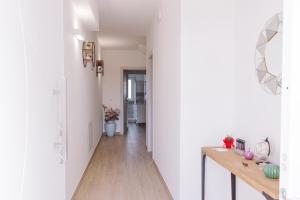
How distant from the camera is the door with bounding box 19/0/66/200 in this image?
46.9 inches

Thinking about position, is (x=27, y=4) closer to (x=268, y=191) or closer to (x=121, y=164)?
(x=268, y=191)

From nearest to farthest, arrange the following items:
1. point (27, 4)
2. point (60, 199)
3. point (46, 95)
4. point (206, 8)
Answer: point (27, 4), point (46, 95), point (60, 199), point (206, 8)

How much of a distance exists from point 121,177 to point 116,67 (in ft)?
15.3

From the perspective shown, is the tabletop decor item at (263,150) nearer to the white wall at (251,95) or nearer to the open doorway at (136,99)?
the white wall at (251,95)

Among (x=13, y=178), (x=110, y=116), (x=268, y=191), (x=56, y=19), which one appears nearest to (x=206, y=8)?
(x=56, y=19)

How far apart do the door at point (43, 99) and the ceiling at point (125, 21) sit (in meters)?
2.45

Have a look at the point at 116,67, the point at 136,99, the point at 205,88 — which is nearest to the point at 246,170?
the point at 205,88

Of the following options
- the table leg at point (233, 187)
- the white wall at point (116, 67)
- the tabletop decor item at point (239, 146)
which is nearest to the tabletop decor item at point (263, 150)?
the tabletop decor item at point (239, 146)

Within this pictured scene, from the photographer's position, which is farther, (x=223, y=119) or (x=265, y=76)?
(x=223, y=119)

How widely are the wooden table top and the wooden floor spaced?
1263mm

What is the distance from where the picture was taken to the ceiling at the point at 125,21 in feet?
13.4

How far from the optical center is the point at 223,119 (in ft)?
8.87

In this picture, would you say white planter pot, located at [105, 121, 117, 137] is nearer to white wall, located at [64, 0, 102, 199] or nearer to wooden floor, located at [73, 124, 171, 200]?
wooden floor, located at [73, 124, 171, 200]

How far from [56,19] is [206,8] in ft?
5.10
